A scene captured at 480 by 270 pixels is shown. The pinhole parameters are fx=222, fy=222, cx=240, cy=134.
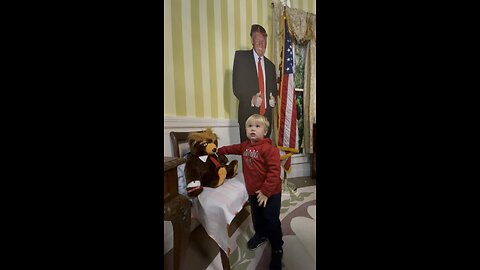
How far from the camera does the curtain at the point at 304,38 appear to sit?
56 centimetres

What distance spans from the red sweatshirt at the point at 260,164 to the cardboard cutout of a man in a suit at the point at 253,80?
0.03m

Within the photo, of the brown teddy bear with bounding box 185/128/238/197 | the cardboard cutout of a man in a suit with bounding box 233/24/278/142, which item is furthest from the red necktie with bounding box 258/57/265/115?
the brown teddy bear with bounding box 185/128/238/197

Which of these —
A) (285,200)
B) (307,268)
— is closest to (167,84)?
(285,200)

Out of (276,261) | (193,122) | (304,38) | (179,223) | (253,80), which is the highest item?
(304,38)

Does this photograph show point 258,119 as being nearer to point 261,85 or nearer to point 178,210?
point 261,85

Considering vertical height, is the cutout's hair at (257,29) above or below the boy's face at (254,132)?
above

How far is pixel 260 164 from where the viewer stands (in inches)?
21.1

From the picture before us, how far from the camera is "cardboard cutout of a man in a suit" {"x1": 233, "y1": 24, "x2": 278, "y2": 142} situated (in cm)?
53

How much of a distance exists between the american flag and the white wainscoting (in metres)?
0.03

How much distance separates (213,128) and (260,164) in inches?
5.6

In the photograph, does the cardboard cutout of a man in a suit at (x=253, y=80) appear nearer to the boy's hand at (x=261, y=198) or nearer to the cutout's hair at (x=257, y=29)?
the cutout's hair at (x=257, y=29)

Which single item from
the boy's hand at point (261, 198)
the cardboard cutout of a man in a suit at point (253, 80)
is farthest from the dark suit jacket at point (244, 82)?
the boy's hand at point (261, 198)

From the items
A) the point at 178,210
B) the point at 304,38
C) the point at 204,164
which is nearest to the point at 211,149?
the point at 204,164
